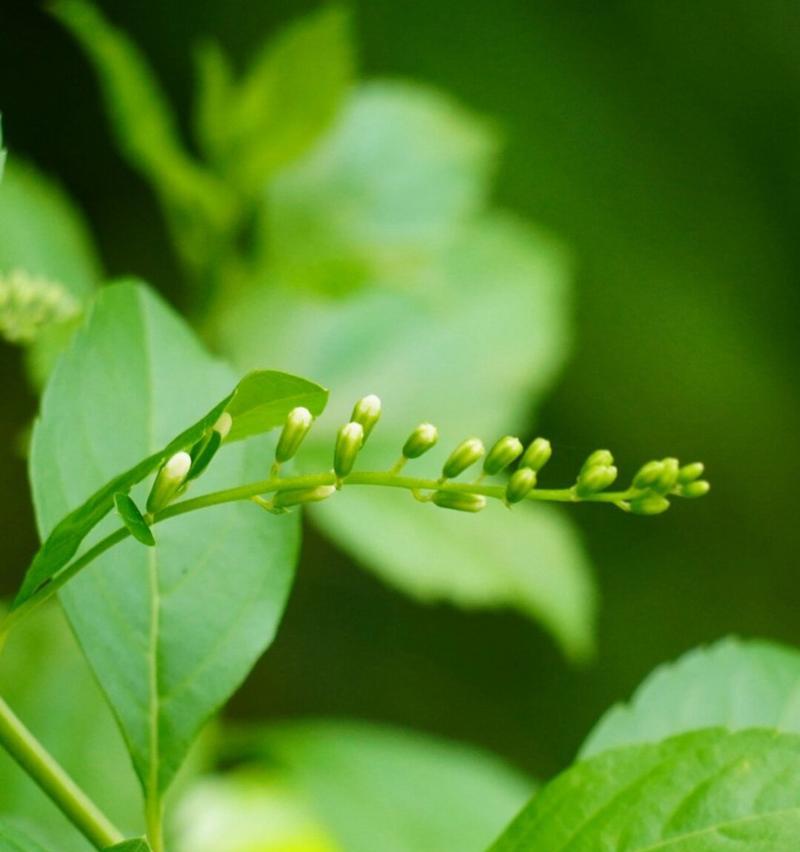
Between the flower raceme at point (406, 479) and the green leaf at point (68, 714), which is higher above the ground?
the flower raceme at point (406, 479)

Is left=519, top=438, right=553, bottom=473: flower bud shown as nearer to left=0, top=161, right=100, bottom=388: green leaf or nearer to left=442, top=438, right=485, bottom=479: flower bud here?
left=442, top=438, right=485, bottom=479: flower bud

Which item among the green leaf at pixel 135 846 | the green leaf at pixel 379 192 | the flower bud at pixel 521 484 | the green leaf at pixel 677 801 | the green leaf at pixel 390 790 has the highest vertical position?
the green leaf at pixel 379 192

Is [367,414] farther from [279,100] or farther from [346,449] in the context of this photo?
[279,100]

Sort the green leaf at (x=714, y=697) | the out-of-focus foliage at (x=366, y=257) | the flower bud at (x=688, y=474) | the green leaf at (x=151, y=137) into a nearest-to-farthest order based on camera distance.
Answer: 1. the flower bud at (x=688, y=474)
2. the green leaf at (x=714, y=697)
3. the green leaf at (x=151, y=137)
4. the out-of-focus foliage at (x=366, y=257)

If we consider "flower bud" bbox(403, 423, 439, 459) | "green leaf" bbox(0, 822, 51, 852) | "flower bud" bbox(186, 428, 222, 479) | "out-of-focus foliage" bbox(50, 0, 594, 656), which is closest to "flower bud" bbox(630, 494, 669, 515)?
"flower bud" bbox(403, 423, 439, 459)

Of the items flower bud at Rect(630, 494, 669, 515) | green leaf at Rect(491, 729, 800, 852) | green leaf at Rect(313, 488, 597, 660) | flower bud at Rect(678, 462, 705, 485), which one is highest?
flower bud at Rect(678, 462, 705, 485)

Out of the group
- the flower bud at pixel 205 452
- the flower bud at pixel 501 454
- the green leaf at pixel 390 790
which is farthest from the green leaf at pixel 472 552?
the flower bud at pixel 205 452

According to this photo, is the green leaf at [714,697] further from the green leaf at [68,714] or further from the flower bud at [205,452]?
the green leaf at [68,714]
